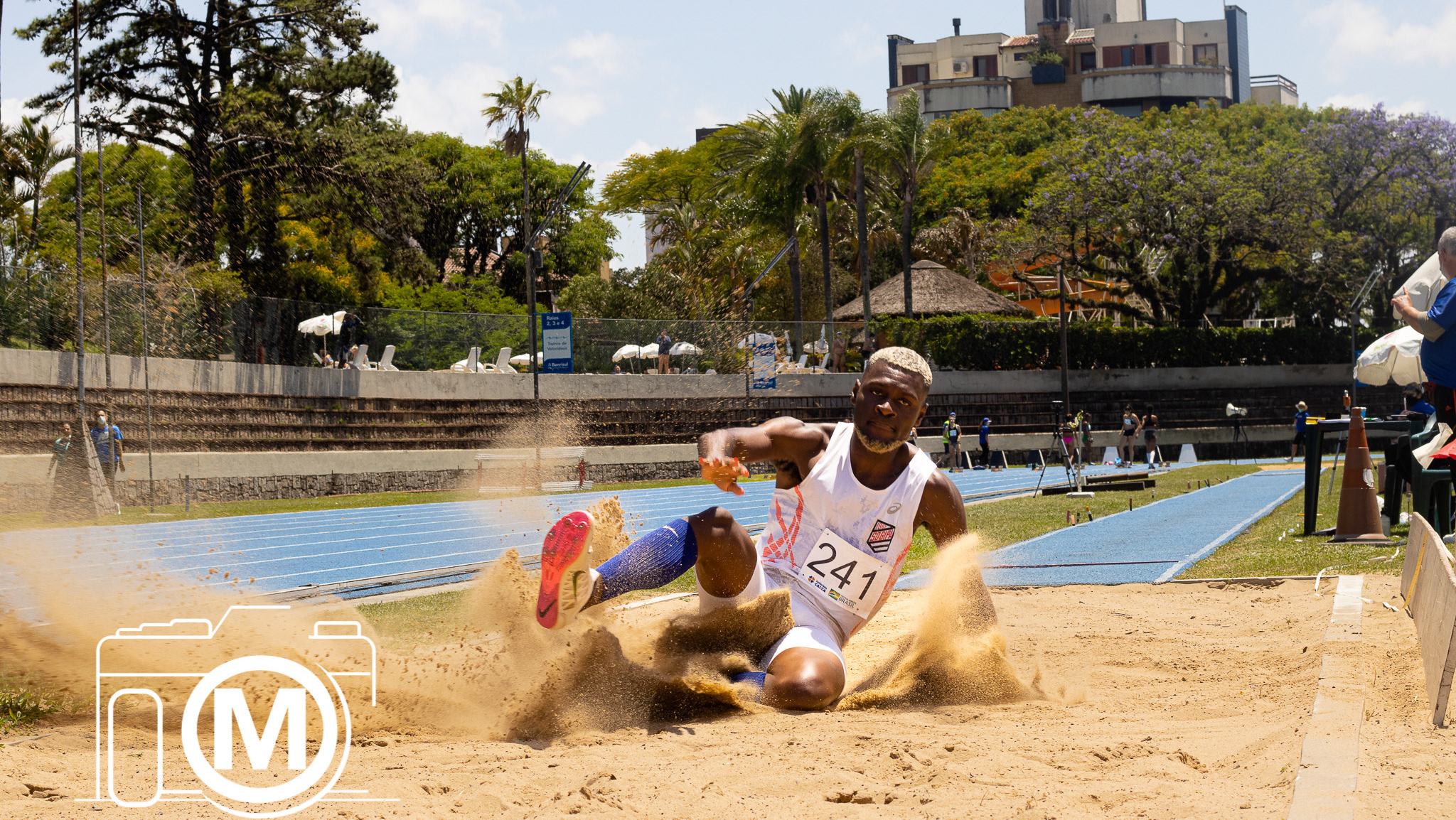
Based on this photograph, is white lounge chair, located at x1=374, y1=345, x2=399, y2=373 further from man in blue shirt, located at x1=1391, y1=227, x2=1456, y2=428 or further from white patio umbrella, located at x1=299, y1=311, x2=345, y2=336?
man in blue shirt, located at x1=1391, y1=227, x2=1456, y2=428

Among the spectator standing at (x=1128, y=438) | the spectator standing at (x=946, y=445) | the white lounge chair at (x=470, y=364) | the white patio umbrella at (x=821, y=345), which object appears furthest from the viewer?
the white patio umbrella at (x=821, y=345)

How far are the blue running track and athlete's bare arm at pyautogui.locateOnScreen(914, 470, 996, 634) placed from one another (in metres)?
0.45

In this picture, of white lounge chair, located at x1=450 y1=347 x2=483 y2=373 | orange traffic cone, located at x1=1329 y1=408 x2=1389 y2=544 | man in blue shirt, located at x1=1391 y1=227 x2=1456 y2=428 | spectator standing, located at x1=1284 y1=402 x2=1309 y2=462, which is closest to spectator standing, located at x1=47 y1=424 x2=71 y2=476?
white lounge chair, located at x1=450 y1=347 x2=483 y2=373

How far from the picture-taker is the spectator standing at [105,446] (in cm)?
1795

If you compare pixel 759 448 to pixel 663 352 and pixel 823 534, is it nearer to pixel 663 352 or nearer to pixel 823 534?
pixel 823 534

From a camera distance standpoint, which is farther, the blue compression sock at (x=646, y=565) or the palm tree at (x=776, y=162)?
the palm tree at (x=776, y=162)

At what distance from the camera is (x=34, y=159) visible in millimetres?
38750

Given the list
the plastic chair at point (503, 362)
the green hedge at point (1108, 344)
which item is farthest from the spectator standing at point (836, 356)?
the plastic chair at point (503, 362)

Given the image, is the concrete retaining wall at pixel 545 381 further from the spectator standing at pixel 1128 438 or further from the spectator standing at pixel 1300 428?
the spectator standing at pixel 1300 428

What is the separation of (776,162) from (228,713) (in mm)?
37786

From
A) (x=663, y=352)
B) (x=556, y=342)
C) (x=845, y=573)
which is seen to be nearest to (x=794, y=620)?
(x=845, y=573)

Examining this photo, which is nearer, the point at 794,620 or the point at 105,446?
the point at 794,620

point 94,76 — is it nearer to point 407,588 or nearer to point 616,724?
point 407,588

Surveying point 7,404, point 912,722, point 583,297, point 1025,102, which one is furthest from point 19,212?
point 1025,102
